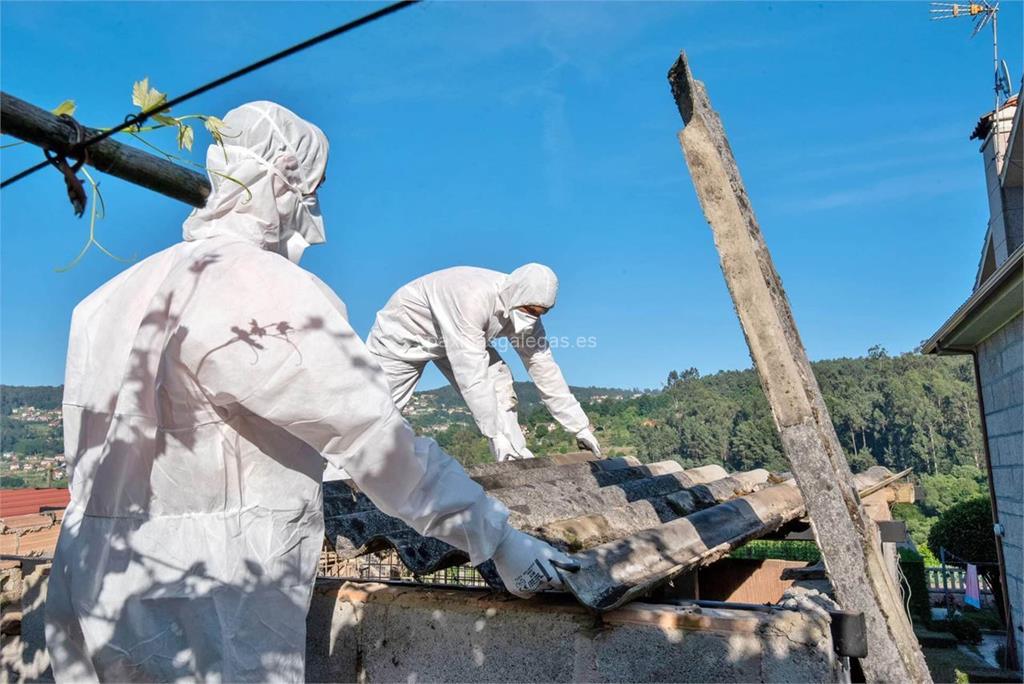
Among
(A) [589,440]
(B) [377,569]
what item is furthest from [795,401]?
(A) [589,440]

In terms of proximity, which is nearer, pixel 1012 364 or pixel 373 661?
pixel 373 661

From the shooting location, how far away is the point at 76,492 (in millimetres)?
2018

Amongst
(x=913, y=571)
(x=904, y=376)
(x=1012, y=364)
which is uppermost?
(x=904, y=376)

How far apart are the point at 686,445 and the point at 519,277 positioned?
3802cm

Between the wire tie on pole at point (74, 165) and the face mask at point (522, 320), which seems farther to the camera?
the face mask at point (522, 320)

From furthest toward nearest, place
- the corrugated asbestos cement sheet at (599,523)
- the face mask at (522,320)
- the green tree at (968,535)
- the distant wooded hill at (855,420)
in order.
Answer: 1. the distant wooded hill at (855,420)
2. the green tree at (968,535)
3. the face mask at (522,320)
4. the corrugated asbestos cement sheet at (599,523)

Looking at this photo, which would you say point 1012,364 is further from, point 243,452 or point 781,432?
point 243,452

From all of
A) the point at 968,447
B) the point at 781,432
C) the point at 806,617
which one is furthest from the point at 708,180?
the point at 968,447

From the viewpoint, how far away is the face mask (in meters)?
5.70

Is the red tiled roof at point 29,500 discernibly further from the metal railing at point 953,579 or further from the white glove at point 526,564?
the metal railing at point 953,579

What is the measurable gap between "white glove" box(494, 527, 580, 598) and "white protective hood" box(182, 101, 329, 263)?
3.52 ft

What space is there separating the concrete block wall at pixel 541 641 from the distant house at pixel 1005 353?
6.21m

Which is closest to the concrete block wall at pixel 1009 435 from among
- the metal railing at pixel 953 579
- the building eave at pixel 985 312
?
the building eave at pixel 985 312

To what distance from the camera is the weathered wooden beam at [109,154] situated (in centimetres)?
129
